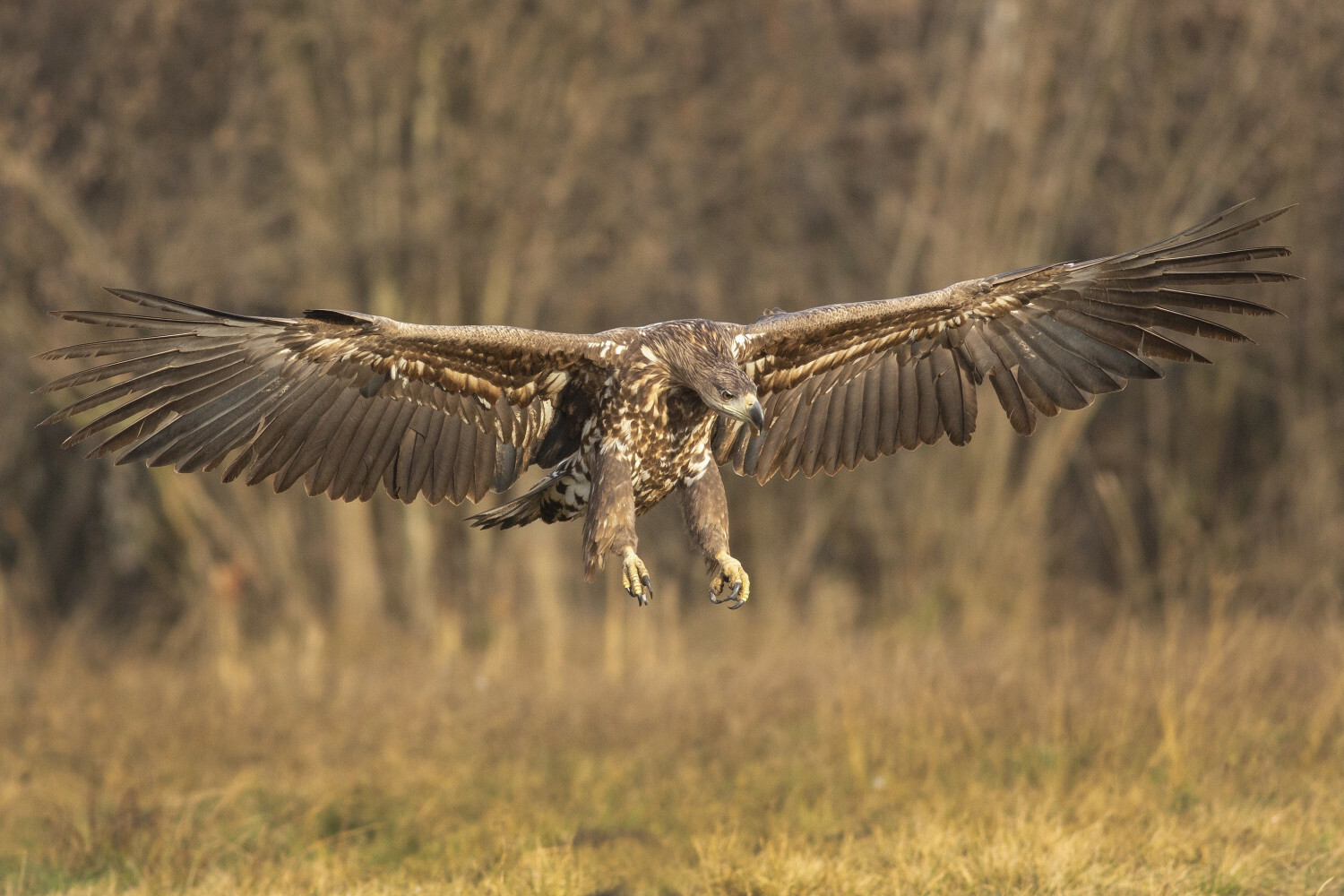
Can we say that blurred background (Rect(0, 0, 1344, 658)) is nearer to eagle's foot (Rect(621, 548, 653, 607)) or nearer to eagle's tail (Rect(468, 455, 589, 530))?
eagle's tail (Rect(468, 455, 589, 530))

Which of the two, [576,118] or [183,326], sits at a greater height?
[576,118]

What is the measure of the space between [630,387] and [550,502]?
67 centimetres

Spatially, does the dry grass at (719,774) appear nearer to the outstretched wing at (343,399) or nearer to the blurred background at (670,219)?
the outstretched wing at (343,399)

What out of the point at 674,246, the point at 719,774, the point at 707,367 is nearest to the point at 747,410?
the point at 707,367

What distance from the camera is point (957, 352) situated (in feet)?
21.1

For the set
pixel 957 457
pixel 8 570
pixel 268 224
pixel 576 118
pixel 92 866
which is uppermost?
pixel 576 118

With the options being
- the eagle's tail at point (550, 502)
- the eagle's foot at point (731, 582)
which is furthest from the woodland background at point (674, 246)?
the eagle's foot at point (731, 582)

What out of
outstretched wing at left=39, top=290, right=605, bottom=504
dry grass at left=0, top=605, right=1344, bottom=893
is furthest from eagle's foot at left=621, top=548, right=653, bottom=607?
dry grass at left=0, top=605, right=1344, bottom=893

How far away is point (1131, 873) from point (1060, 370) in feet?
6.30

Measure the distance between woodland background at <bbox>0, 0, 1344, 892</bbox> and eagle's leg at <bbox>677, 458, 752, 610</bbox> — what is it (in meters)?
3.73

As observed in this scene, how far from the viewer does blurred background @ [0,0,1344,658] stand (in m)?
11.8

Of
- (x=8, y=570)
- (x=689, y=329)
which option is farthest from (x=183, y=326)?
(x=8, y=570)

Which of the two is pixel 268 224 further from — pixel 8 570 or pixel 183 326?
pixel 183 326

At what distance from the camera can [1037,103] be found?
12031mm
